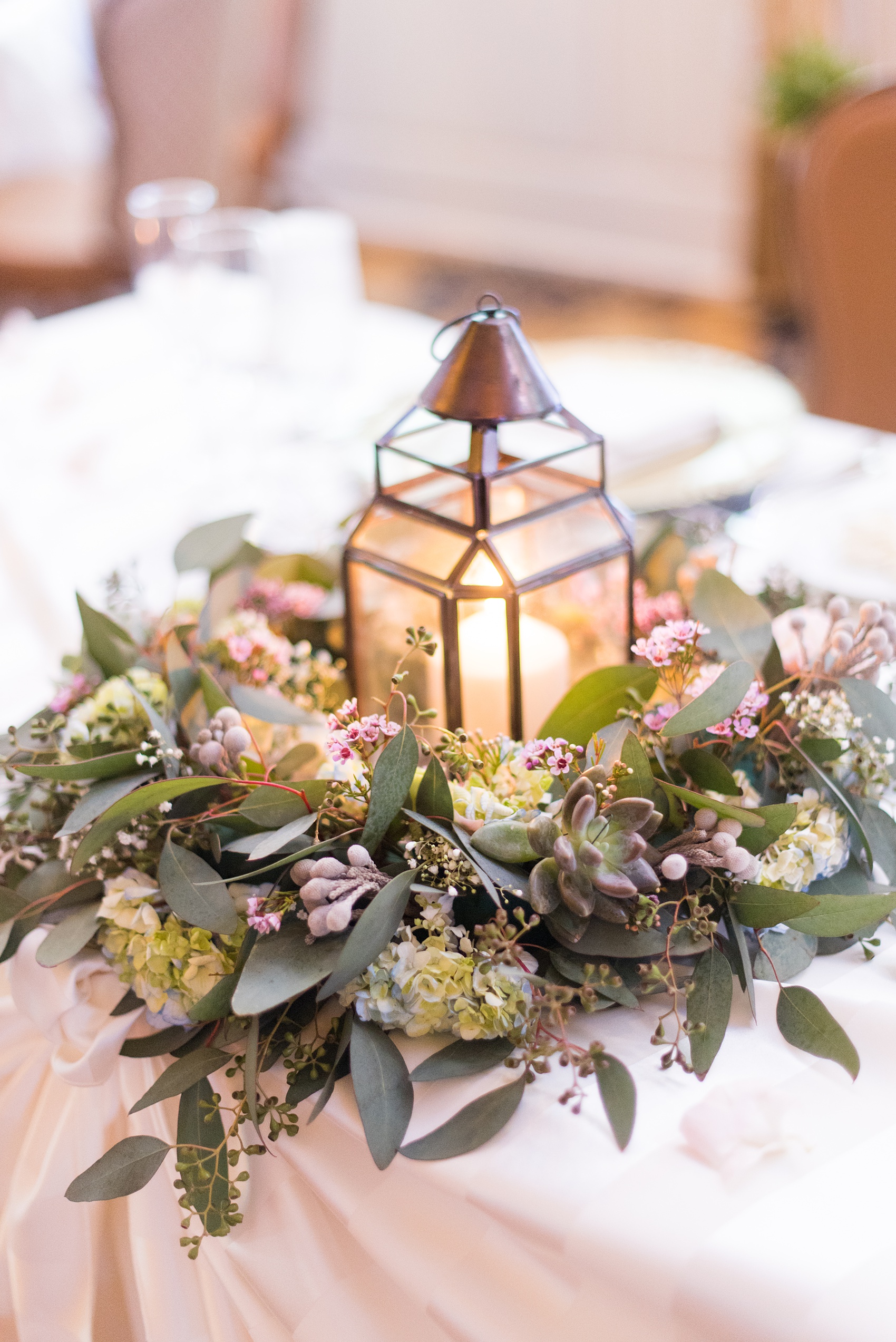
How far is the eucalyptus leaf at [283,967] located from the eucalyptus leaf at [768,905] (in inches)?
8.0

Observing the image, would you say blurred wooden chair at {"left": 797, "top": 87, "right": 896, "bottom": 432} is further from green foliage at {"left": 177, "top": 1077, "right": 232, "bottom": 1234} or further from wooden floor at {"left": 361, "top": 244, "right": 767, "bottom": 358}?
wooden floor at {"left": 361, "top": 244, "right": 767, "bottom": 358}

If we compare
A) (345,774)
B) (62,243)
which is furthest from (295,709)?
(62,243)

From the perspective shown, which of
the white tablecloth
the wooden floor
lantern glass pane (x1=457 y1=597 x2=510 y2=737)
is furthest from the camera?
the wooden floor

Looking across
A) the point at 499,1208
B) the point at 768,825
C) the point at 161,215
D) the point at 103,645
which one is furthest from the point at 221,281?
the point at 499,1208

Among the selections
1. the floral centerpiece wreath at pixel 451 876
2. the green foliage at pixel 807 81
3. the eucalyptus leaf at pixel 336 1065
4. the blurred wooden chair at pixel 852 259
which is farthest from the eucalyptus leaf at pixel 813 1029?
the green foliage at pixel 807 81

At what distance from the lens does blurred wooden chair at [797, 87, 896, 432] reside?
1.36m

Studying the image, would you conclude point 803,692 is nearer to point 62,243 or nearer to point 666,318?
point 62,243

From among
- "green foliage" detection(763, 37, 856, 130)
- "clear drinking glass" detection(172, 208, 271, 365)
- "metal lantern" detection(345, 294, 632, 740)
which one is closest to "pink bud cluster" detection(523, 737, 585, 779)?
"metal lantern" detection(345, 294, 632, 740)

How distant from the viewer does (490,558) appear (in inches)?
26.8

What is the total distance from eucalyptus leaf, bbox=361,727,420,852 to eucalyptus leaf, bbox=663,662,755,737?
136 millimetres

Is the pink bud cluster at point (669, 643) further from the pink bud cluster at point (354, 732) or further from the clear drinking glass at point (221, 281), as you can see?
the clear drinking glass at point (221, 281)

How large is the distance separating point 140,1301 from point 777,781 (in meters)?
0.46

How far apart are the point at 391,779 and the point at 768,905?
0.20 m

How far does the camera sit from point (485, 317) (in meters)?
0.69
